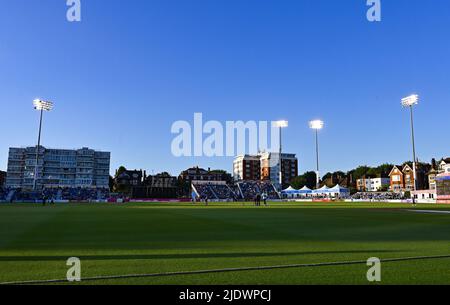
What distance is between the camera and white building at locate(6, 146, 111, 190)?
14912cm

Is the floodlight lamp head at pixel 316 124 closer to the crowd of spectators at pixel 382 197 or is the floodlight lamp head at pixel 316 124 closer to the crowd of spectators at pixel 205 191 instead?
the crowd of spectators at pixel 382 197

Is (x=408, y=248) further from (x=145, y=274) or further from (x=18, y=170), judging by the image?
(x=18, y=170)

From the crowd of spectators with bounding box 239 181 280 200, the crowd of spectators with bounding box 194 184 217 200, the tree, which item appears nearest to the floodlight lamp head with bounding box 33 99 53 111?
the crowd of spectators with bounding box 194 184 217 200

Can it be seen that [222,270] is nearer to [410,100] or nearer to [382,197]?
[410,100]

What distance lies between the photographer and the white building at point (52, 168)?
149125 mm

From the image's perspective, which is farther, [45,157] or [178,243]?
[45,157]

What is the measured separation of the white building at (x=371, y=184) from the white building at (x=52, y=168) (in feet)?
411

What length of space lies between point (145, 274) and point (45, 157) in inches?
6350

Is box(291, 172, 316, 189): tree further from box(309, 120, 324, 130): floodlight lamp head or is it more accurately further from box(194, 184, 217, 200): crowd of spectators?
box(309, 120, 324, 130): floodlight lamp head

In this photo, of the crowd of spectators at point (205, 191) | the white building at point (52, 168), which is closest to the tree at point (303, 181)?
the crowd of spectators at point (205, 191)

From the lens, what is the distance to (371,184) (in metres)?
166

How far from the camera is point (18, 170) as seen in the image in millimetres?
152000

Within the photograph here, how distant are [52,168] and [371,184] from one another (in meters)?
145
